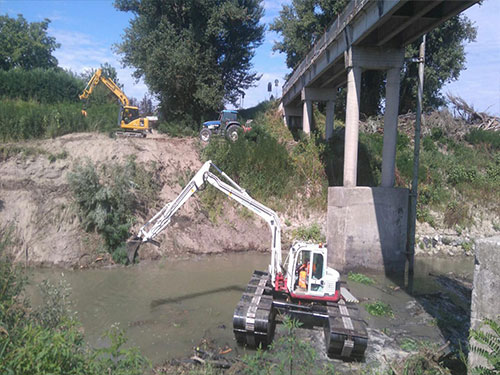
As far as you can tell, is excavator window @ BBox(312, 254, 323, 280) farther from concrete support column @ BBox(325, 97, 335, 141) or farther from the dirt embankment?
concrete support column @ BBox(325, 97, 335, 141)

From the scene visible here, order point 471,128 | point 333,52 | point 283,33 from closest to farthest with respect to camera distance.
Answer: point 333,52 → point 471,128 → point 283,33

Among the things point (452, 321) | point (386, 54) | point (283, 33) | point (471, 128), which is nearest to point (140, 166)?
point (386, 54)

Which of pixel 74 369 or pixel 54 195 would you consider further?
pixel 54 195

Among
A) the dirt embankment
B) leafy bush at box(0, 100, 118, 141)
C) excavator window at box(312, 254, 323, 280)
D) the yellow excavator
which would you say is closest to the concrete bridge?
the dirt embankment

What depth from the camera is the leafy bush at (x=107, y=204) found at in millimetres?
14562

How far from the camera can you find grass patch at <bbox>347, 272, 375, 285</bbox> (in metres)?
13.6

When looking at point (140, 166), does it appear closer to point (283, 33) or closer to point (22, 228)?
point (22, 228)

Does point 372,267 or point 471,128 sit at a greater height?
point 471,128

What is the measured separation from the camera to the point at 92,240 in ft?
47.8

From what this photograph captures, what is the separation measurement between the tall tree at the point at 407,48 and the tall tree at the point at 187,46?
428 centimetres

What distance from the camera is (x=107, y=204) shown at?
1504 centimetres

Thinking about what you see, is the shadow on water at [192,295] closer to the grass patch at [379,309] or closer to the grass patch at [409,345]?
the grass patch at [379,309]

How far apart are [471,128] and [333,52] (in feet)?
49.9

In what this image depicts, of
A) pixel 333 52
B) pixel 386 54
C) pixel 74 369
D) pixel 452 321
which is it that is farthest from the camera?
pixel 333 52
